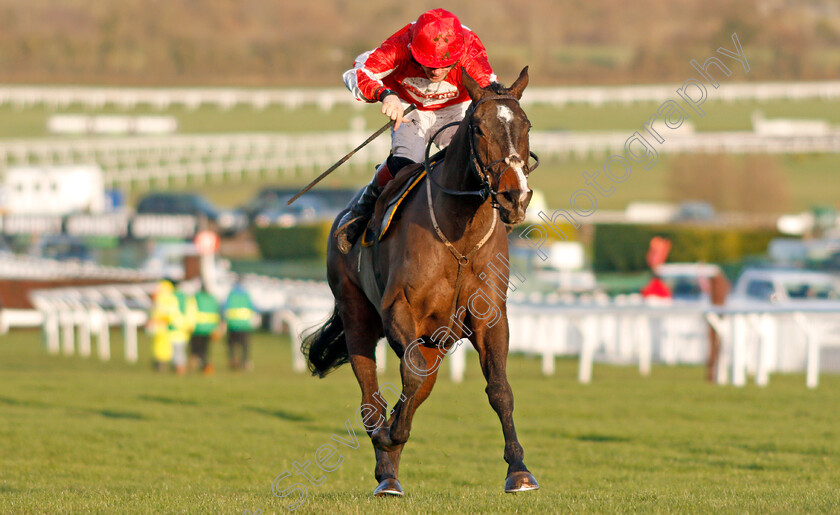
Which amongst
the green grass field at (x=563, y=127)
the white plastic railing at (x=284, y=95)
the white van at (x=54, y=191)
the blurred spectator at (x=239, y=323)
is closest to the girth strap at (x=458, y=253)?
the blurred spectator at (x=239, y=323)

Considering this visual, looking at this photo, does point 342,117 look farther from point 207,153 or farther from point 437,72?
point 437,72

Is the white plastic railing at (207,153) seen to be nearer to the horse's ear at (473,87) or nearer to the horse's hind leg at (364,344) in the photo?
the horse's hind leg at (364,344)

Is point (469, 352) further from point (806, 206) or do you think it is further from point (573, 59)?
point (573, 59)

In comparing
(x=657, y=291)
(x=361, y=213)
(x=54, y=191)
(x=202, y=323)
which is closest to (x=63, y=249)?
(x=54, y=191)

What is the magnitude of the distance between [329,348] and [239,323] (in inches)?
338

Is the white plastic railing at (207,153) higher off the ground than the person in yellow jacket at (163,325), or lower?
higher

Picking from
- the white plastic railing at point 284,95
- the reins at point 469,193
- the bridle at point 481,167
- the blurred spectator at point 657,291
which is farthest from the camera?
the white plastic railing at point 284,95

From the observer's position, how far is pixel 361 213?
6.24 metres

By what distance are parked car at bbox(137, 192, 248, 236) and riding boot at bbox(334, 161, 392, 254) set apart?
1117 inches

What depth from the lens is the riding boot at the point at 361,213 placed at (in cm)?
617

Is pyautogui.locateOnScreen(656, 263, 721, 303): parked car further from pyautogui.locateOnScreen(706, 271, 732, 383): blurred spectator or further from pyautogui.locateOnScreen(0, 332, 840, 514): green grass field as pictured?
pyautogui.locateOnScreen(706, 271, 732, 383): blurred spectator

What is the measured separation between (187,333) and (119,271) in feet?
29.6

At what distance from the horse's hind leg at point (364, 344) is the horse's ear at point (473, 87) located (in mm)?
1653

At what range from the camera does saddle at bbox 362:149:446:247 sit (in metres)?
5.73
